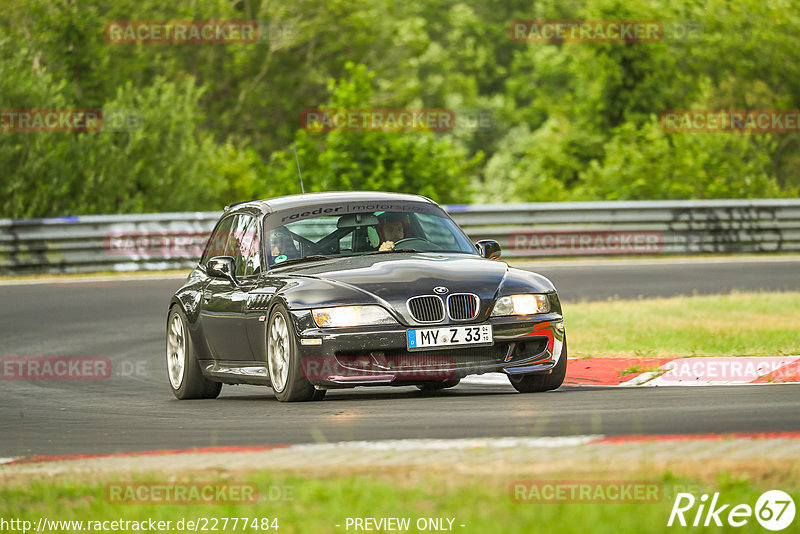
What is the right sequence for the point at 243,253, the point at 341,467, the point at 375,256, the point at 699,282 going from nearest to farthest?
the point at 341,467
the point at 375,256
the point at 243,253
the point at 699,282

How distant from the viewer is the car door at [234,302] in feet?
34.3

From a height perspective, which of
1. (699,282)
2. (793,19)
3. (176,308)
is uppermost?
(793,19)

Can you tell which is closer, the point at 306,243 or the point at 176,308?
the point at 306,243

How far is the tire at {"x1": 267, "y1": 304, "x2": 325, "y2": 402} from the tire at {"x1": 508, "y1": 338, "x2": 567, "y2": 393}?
4.85ft

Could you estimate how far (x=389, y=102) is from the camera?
56.2 metres

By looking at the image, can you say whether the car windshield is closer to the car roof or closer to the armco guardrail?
the car roof

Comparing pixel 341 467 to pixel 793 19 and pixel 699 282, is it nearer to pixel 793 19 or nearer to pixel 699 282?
pixel 699 282

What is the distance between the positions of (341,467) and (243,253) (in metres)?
5.18

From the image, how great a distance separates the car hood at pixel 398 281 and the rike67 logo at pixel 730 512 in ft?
14.3

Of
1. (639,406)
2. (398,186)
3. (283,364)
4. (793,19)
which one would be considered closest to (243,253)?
(283,364)

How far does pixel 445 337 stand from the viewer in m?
9.23

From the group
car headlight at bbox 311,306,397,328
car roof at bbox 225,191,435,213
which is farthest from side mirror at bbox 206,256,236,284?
car headlight at bbox 311,306,397,328

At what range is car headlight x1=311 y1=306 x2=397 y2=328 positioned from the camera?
9219mm

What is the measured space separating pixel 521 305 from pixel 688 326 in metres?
4.58
